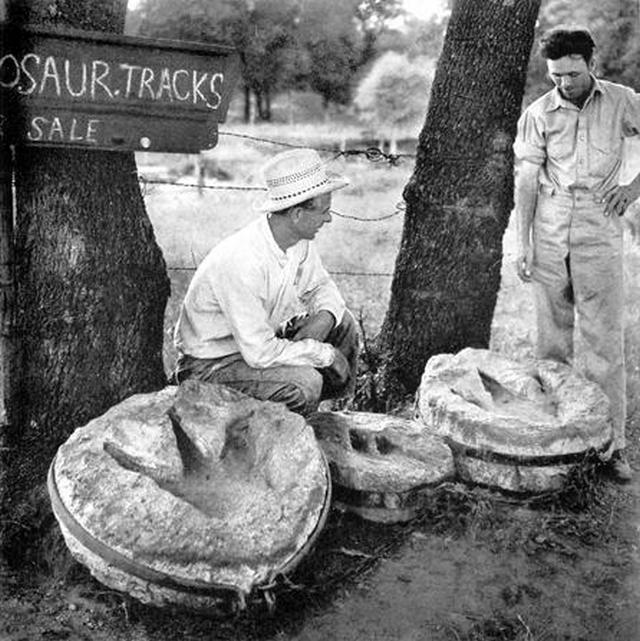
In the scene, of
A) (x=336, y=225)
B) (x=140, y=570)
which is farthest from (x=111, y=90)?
(x=336, y=225)

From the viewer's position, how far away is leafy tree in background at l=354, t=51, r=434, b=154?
597 cm

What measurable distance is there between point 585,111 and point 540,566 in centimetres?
231

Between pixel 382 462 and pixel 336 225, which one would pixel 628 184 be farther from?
pixel 336 225

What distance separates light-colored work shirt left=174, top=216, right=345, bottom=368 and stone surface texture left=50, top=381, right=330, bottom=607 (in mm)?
284

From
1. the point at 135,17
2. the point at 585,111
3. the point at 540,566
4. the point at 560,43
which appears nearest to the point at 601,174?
the point at 585,111

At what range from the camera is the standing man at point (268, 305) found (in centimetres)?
345

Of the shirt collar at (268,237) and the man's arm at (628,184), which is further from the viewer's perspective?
the man's arm at (628,184)

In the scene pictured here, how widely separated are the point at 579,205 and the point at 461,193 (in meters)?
0.73

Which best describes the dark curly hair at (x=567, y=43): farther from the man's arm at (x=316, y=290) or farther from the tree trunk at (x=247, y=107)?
the tree trunk at (x=247, y=107)

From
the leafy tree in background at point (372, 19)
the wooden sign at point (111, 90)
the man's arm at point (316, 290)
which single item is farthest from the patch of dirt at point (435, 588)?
the leafy tree in background at point (372, 19)

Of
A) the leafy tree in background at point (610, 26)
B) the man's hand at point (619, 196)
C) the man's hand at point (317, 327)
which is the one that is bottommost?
the man's hand at point (317, 327)

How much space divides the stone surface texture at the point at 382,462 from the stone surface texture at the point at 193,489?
30 centimetres

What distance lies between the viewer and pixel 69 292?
3479 millimetres

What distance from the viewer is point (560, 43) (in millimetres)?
3795
